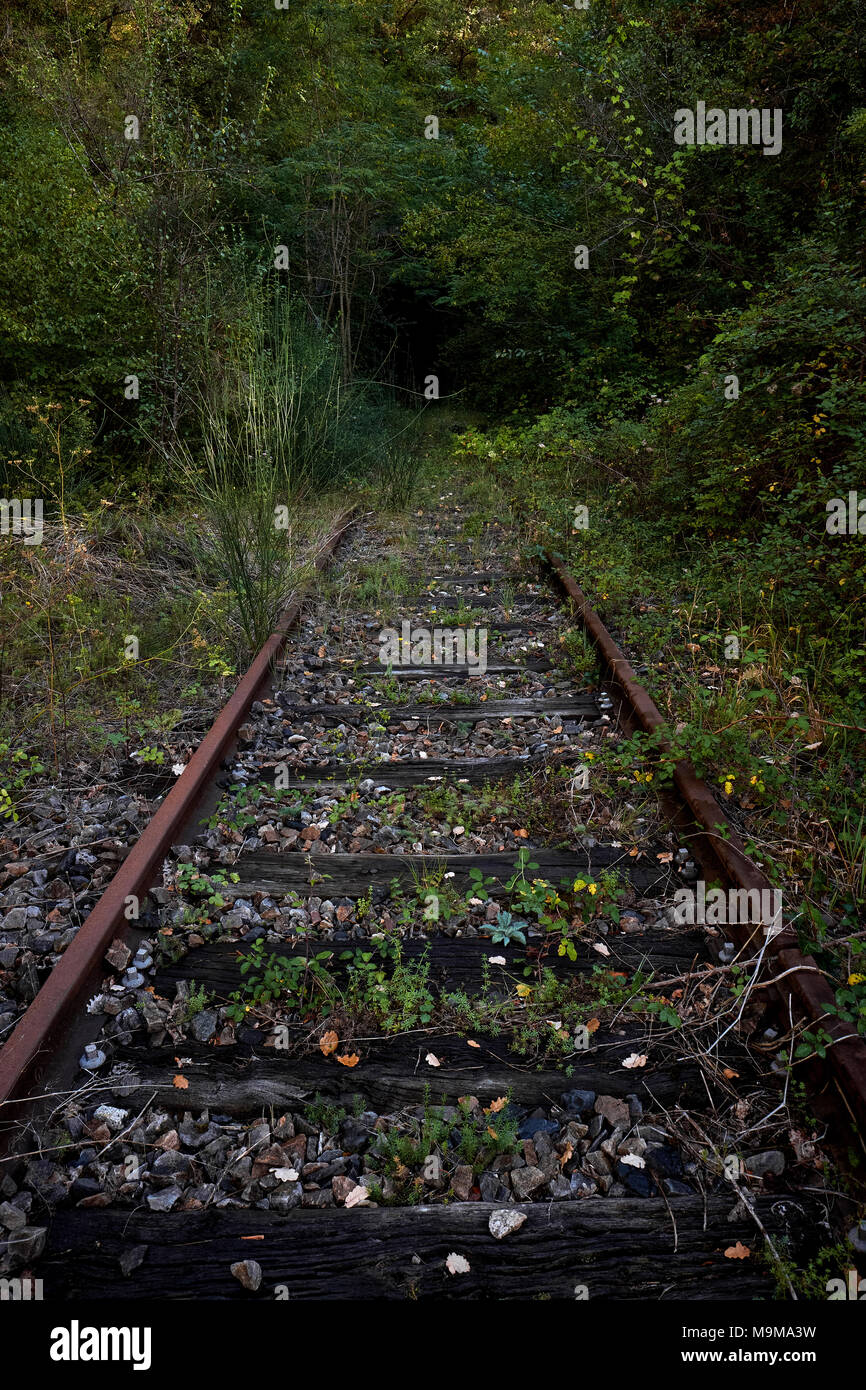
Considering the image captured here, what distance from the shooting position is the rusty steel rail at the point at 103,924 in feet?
6.33

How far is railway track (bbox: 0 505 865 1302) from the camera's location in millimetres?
1671

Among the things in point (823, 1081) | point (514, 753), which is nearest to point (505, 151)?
point (514, 753)

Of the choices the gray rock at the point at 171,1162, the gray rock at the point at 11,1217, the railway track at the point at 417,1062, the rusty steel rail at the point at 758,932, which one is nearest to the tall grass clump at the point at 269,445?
the railway track at the point at 417,1062

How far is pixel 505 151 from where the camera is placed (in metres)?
12.2

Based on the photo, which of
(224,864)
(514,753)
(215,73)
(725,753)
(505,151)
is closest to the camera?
(224,864)

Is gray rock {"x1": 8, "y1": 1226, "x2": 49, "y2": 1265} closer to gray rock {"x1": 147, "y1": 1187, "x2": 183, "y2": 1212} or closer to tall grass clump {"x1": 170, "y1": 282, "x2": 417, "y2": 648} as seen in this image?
gray rock {"x1": 147, "y1": 1187, "x2": 183, "y2": 1212}

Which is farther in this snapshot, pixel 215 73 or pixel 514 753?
pixel 215 73

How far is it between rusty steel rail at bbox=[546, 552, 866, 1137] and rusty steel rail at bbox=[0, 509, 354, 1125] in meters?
1.85

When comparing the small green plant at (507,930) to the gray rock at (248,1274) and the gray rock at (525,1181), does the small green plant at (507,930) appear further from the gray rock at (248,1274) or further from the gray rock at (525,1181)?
the gray rock at (248,1274)

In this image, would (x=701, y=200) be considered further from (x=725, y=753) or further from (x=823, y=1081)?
(x=823, y=1081)

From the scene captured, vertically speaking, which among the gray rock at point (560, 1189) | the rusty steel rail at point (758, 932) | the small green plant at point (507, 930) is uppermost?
the rusty steel rail at point (758, 932)

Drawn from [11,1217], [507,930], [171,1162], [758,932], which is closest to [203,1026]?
[171,1162]

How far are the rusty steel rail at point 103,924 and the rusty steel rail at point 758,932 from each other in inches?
72.9
